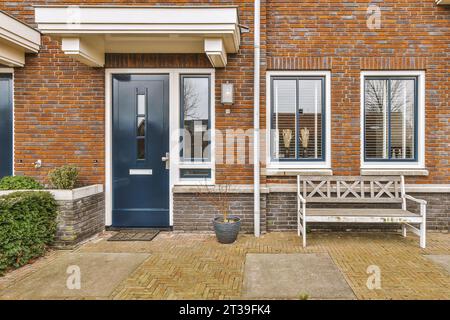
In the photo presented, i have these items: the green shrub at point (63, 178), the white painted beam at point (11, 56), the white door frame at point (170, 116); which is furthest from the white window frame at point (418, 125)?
the white painted beam at point (11, 56)

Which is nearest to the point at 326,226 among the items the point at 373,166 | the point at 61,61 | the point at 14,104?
the point at 373,166

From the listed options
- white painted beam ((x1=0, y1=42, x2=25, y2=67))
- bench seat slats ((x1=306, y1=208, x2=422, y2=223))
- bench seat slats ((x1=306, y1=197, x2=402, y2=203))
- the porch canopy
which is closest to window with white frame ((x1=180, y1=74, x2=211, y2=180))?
the porch canopy

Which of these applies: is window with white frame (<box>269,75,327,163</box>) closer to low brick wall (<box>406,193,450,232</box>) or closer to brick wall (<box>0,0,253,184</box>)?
brick wall (<box>0,0,253,184</box>)

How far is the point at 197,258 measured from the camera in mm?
4676

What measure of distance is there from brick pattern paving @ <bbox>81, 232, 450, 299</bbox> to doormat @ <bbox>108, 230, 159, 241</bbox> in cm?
22

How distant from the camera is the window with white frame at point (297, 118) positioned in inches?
245

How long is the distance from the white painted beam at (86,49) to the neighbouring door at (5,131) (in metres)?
1.88

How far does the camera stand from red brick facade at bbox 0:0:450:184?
6.02m

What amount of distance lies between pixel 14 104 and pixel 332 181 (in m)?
6.41

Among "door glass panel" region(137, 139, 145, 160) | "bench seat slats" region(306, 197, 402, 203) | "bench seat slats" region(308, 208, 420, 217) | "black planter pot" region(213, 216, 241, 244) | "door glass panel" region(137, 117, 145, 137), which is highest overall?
"door glass panel" region(137, 117, 145, 137)

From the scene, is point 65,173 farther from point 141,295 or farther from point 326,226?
point 326,226

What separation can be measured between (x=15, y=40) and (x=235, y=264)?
206 inches

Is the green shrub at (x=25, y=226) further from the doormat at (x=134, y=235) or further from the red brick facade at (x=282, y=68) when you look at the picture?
→ the red brick facade at (x=282, y=68)

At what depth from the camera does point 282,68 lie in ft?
19.9
